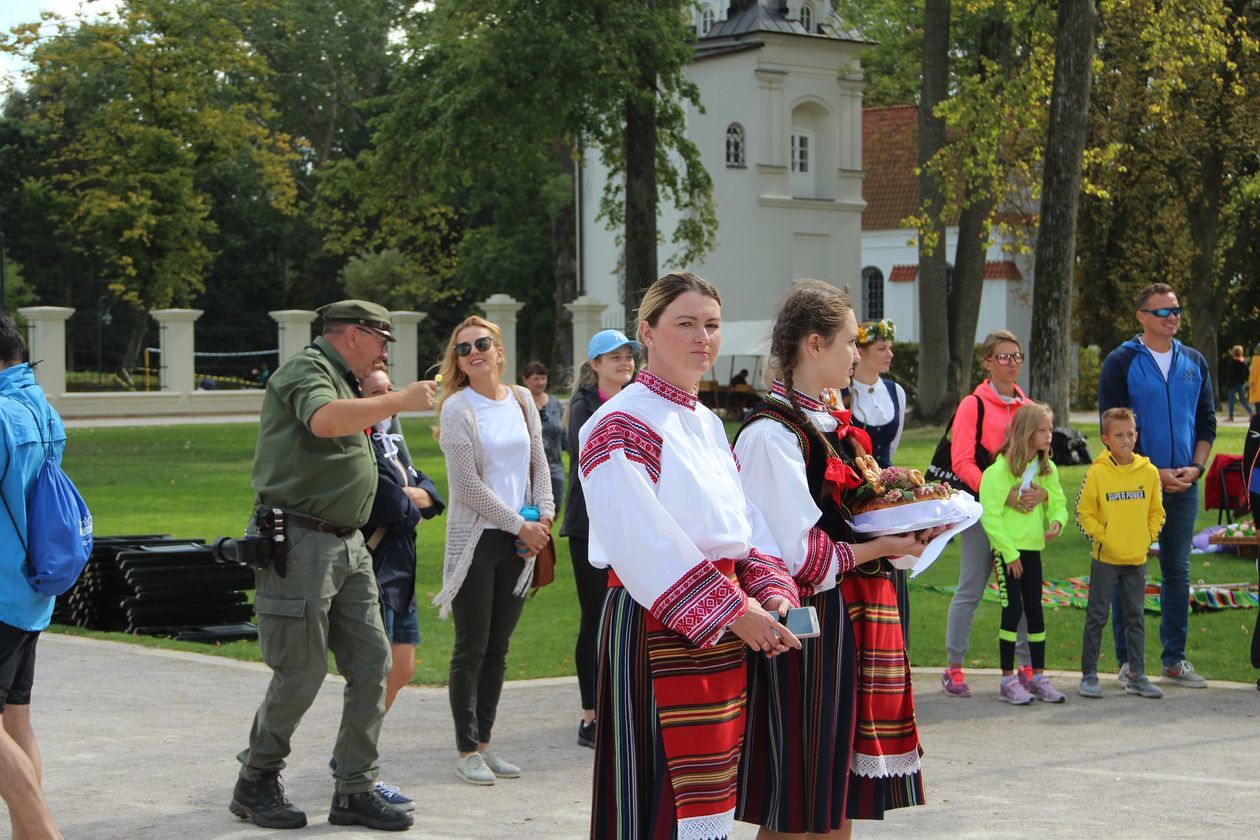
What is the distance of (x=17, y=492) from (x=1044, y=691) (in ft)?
18.1

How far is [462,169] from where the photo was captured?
2862 cm

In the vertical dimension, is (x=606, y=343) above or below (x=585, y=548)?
above

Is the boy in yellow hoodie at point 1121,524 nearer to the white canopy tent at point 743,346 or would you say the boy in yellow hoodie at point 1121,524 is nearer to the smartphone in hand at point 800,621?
the smartphone in hand at point 800,621

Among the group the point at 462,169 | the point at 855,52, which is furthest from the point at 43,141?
the point at 462,169

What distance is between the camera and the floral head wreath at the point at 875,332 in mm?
7242

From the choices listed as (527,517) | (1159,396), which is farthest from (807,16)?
(527,517)

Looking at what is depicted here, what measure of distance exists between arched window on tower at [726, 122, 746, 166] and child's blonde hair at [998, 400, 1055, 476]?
128 feet

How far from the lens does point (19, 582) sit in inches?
210

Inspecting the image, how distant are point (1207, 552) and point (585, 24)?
15.4m

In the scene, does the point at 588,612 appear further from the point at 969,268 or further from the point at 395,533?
the point at 969,268

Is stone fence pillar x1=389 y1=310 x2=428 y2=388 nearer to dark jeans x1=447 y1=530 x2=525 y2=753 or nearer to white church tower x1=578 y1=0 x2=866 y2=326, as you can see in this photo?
white church tower x1=578 y1=0 x2=866 y2=326

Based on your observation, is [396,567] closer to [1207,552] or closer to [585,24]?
[1207,552]

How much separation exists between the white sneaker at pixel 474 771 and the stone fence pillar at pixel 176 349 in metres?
33.0

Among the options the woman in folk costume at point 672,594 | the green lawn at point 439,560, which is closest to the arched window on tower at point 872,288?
the green lawn at point 439,560
